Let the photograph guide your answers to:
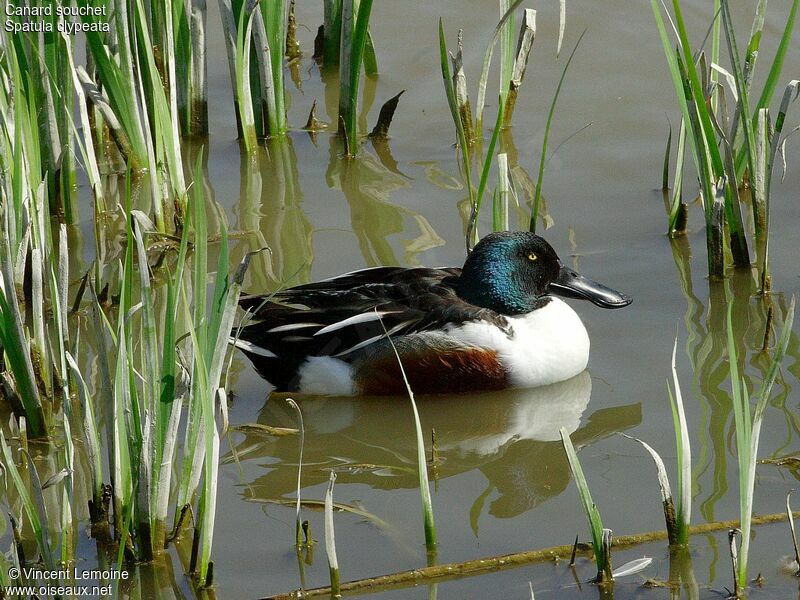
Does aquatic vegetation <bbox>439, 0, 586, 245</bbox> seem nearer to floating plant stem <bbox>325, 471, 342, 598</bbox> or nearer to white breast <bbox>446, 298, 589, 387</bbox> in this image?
white breast <bbox>446, 298, 589, 387</bbox>

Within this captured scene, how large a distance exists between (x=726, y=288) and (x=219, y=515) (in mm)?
2251

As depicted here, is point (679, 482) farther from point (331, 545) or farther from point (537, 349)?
point (537, 349)

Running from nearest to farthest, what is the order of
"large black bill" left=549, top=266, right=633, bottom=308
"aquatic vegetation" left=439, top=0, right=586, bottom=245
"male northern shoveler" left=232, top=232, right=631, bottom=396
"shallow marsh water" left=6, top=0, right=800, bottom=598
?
1. "shallow marsh water" left=6, top=0, right=800, bottom=598
2. "male northern shoveler" left=232, top=232, right=631, bottom=396
3. "large black bill" left=549, top=266, right=633, bottom=308
4. "aquatic vegetation" left=439, top=0, right=586, bottom=245

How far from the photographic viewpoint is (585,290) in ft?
14.7

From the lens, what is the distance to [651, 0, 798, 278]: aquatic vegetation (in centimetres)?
412

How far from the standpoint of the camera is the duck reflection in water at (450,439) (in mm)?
3695

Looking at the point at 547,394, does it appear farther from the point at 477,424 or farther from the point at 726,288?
the point at 726,288

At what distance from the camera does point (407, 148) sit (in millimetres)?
5910

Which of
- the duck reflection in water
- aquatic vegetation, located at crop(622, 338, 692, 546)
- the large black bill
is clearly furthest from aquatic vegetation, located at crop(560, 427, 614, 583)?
the large black bill

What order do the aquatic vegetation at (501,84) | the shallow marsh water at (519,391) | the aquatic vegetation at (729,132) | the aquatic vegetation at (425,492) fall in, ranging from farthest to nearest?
the aquatic vegetation at (501,84), the aquatic vegetation at (729,132), the shallow marsh water at (519,391), the aquatic vegetation at (425,492)

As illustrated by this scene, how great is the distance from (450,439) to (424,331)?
1.47 feet

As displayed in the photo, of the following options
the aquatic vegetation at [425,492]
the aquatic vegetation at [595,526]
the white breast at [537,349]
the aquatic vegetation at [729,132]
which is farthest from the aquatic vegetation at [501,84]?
the aquatic vegetation at [595,526]

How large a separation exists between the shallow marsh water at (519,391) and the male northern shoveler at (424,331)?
0.10m

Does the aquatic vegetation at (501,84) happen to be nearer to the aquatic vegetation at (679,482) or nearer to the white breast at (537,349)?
the white breast at (537,349)
